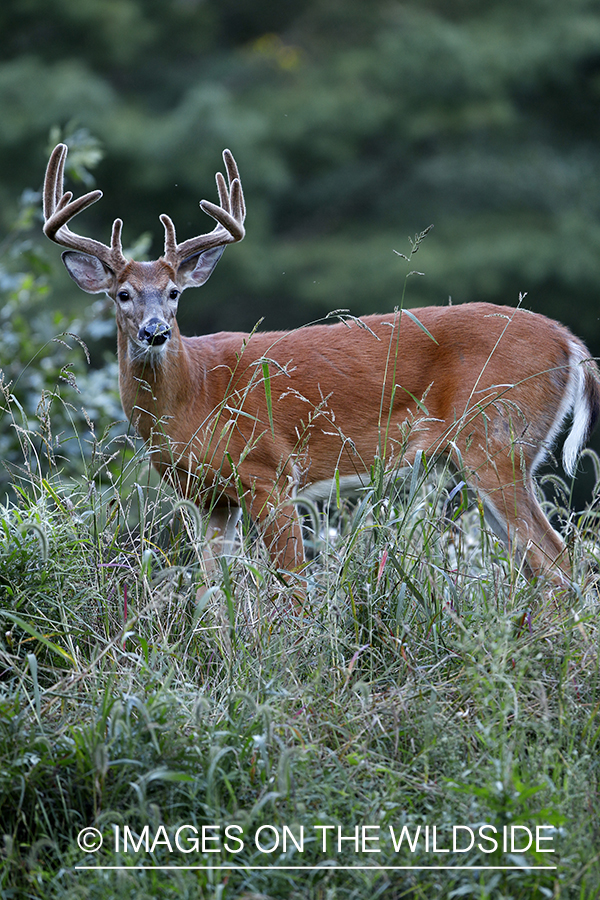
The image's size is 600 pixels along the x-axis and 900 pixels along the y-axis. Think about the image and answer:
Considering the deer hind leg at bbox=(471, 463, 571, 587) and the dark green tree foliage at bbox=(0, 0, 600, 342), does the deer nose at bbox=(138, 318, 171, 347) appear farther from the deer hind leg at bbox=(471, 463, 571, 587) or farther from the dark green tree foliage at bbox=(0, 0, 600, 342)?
the dark green tree foliage at bbox=(0, 0, 600, 342)

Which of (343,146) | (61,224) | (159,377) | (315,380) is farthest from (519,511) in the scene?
(343,146)

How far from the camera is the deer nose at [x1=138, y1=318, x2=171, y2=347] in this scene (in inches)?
170

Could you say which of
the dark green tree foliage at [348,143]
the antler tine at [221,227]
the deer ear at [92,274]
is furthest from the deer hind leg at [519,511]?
the dark green tree foliage at [348,143]

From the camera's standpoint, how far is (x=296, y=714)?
2670mm

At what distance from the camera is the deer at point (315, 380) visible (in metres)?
4.46

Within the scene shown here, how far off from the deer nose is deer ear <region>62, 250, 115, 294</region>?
0.38 m

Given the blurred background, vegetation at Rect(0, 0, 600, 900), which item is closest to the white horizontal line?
vegetation at Rect(0, 0, 600, 900)

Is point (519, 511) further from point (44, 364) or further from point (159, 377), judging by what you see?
point (44, 364)

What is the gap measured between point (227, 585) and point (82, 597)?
0.60 metres

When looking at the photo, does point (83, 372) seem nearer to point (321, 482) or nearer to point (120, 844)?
point (321, 482)

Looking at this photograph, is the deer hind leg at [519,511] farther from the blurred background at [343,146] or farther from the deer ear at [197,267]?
the blurred background at [343,146]

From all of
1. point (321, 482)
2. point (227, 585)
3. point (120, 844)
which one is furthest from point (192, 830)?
point (321, 482)

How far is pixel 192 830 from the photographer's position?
2.38 m

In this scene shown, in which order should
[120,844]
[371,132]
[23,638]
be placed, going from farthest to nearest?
[371,132]
[23,638]
[120,844]
